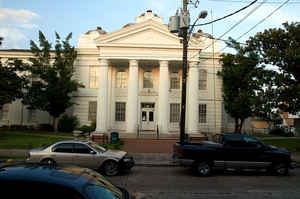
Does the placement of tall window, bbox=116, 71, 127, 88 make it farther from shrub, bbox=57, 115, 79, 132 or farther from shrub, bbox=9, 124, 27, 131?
shrub, bbox=9, 124, 27, 131

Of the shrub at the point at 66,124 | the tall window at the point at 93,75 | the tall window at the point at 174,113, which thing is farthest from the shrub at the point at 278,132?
the shrub at the point at 66,124

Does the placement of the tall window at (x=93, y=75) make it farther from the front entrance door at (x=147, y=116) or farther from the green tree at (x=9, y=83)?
the green tree at (x=9, y=83)

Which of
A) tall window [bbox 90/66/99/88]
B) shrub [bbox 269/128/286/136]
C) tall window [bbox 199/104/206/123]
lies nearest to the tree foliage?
tall window [bbox 90/66/99/88]

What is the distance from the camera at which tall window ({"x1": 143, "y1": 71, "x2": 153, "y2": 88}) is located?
27172 millimetres

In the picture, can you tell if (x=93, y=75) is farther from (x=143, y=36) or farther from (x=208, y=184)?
(x=208, y=184)

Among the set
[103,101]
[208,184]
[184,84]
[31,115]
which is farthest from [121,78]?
[208,184]

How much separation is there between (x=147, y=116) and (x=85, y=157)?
16836 mm

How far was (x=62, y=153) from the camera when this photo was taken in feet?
33.4

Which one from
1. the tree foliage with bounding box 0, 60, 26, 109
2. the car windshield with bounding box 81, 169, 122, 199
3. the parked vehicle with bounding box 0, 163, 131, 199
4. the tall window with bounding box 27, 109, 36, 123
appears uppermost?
the tree foliage with bounding box 0, 60, 26, 109

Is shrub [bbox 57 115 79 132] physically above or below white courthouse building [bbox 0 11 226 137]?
below

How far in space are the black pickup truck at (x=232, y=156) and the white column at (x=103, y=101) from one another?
13.6m

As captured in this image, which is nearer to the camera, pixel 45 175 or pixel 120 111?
pixel 45 175

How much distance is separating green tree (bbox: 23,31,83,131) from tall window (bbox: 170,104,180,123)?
10.2 m

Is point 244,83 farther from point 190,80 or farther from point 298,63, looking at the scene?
point 298,63
